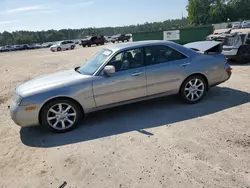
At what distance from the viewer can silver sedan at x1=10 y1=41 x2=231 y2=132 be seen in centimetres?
436

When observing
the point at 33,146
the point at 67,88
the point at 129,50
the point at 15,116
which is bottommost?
the point at 33,146

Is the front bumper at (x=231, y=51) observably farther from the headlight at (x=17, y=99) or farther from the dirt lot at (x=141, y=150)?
the headlight at (x=17, y=99)

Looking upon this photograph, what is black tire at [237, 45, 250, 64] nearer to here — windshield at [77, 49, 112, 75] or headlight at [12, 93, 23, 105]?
windshield at [77, 49, 112, 75]

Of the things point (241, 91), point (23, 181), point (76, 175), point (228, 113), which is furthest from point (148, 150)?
point (241, 91)

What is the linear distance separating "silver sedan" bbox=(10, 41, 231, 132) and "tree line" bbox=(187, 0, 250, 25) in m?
82.4

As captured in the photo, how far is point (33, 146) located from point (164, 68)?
10.0 ft

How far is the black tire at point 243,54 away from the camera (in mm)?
9508

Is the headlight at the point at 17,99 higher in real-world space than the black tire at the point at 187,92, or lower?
higher

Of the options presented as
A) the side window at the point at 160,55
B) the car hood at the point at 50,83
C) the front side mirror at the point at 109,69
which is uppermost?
the side window at the point at 160,55

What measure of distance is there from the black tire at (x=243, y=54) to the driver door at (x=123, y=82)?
6401 millimetres

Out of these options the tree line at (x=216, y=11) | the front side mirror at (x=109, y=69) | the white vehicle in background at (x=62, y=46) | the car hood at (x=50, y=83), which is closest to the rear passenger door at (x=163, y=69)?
the front side mirror at (x=109, y=69)

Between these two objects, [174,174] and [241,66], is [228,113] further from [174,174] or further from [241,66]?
[241,66]

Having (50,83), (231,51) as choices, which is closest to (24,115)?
(50,83)

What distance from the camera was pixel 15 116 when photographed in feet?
14.1
